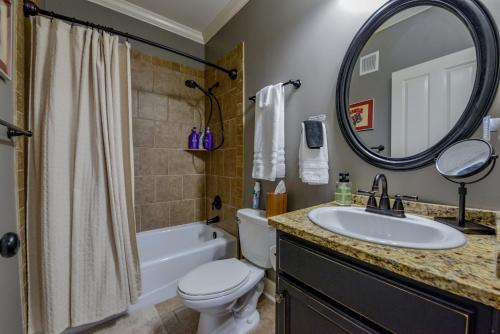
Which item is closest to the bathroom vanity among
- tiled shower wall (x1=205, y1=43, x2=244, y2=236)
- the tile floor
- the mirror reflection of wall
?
the mirror reflection of wall

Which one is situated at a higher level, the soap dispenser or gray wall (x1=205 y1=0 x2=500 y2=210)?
gray wall (x1=205 y1=0 x2=500 y2=210)

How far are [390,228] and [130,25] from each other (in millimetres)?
2561

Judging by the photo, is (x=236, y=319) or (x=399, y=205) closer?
(x=399, y=205)

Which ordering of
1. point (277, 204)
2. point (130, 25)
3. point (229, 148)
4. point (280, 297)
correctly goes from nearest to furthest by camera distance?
point (280, 297), point (277, 204), point (130, 25), point (229, 148)

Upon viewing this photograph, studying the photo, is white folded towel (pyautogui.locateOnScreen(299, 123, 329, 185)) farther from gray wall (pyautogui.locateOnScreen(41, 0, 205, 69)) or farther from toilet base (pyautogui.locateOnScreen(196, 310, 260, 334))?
gray wall (pyautogui.locateOnScreen(41, 0, 205, 69))

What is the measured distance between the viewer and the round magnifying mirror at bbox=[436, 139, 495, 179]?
2.21 feet

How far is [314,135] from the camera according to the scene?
1.18 meters

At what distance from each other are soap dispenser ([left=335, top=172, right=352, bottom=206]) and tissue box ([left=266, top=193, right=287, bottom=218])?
0.41m

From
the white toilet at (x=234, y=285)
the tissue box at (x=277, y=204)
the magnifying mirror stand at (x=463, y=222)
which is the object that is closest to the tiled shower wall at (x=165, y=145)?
the white toilet at (x=234, y=285)

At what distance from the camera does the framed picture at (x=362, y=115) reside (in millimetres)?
1062

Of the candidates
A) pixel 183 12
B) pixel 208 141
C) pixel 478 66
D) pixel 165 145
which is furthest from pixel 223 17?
pixel 478 66

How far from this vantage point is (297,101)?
4.60 feet

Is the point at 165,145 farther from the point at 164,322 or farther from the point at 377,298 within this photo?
the point at 377,298

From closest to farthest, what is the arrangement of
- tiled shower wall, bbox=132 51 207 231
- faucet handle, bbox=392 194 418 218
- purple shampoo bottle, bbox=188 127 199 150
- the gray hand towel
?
faucet handle, bbox=392 194 418 218 < the gray hand towel < tiled shower wall, bbox=132 51 207 231 < purple shampoo bottle, bbox=188 127 199 150
